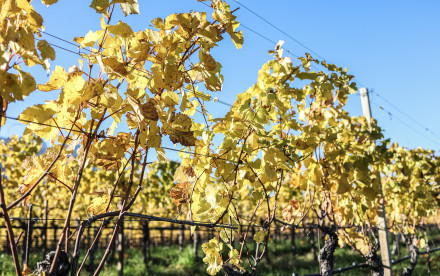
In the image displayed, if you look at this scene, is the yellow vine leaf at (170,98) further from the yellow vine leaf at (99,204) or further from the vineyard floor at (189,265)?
the vineyard floor at (189,265)

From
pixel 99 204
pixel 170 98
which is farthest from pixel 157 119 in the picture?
pixel 99 204

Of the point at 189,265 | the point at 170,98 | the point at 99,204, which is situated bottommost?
the point at 189,265

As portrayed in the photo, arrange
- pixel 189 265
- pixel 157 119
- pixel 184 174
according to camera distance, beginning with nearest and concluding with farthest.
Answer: pixel 157 119, pixel 184 174, pixel 189 265

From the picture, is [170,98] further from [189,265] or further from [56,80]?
[189,265]

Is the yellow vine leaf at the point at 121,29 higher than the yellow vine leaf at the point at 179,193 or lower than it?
higher

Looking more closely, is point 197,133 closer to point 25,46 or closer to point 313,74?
point 313,74

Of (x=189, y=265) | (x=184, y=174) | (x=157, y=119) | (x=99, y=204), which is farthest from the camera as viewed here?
(x=189, y=265)

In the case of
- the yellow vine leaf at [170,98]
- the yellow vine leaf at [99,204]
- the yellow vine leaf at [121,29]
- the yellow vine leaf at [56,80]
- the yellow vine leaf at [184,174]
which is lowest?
the yellow vine leaf at [99,204]

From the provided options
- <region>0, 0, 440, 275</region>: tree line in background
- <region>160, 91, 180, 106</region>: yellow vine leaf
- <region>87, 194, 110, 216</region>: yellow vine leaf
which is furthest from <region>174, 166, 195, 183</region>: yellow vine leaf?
<region>160, 91, 180, 106</region>: yellow vine leaf

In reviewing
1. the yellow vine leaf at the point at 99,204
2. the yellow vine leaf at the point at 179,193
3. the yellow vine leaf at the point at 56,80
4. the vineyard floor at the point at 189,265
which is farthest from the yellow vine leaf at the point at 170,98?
the vineyard floor at the point at 189,265

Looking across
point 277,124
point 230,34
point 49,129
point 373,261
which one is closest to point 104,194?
point 49,129

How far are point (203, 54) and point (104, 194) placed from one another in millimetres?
669

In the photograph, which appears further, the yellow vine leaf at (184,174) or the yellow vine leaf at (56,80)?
the yellow vine leaf at (184,174)

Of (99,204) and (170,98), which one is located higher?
(170,98)
